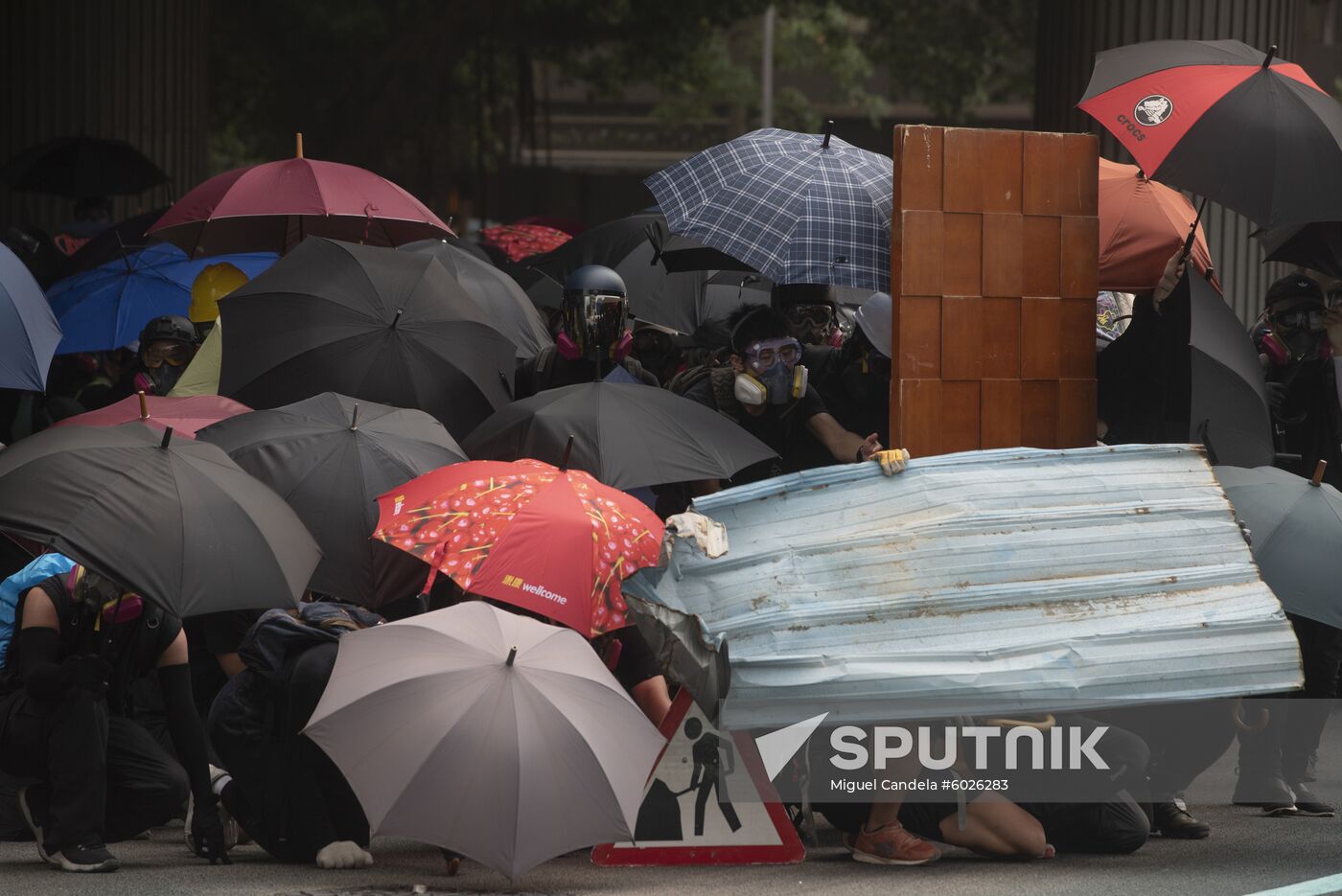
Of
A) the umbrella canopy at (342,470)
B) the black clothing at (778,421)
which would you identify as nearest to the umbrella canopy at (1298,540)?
the black clothing at (778,421)

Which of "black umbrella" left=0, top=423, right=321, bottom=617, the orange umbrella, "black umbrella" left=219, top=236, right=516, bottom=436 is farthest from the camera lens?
the orange umbrella

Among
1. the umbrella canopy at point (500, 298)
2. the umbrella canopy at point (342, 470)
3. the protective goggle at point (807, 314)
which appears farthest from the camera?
the umbrella canopy at point (500, 298)

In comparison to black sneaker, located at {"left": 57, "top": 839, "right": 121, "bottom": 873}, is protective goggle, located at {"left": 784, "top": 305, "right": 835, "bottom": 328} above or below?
above

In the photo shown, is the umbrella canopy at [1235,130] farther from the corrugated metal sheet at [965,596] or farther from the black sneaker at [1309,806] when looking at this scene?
the black sneaker at [1309,806]

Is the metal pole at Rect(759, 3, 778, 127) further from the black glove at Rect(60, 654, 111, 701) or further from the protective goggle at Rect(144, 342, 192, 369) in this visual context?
the black glove at Rect(60, 654, 111, 701)

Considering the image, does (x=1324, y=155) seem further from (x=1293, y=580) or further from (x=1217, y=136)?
(x=1293, y=580)

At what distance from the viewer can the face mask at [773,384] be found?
7.98m

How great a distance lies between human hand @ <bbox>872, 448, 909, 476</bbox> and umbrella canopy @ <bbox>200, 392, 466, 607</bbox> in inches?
66.6

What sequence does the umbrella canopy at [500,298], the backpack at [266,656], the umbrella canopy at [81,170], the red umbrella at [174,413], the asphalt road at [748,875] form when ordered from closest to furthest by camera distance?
1. the asphalt road at [748,875]
2. the backpack at [266,656]
3. the red umbrella at [174,413]
4. the umbrella canopy at [500,298]
5. the umbrella canopy at [81,170]

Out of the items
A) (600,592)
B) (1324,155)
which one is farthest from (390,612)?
(1324,155)

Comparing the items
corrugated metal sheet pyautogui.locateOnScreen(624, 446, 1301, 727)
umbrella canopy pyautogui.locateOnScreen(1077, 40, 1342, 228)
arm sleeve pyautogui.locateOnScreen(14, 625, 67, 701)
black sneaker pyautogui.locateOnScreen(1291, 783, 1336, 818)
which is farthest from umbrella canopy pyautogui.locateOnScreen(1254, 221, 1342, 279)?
arm sleeve pyautogui.locateOnScreen(14, 625, 67, 701)

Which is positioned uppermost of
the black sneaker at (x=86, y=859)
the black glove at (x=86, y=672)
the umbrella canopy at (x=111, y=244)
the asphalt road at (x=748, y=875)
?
the umbrella canopy at (x=111, y=244)

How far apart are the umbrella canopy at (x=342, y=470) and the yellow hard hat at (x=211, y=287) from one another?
9.95ft

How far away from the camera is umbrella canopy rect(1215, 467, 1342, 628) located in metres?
7.19
